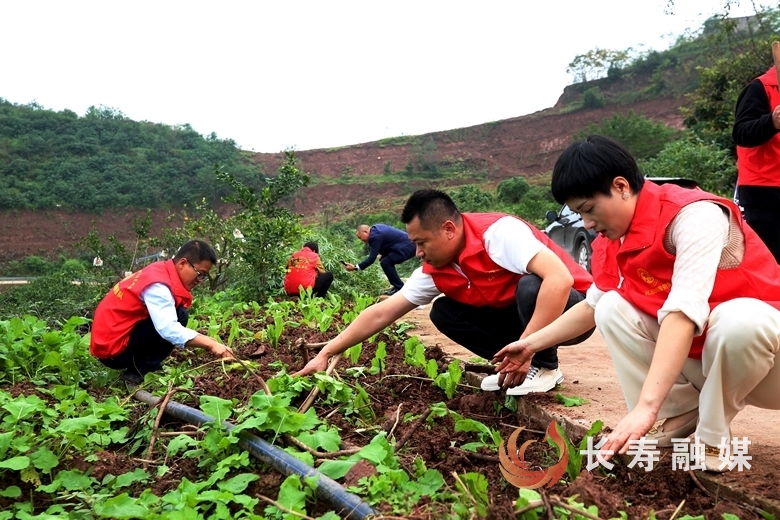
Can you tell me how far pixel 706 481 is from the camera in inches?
82.1

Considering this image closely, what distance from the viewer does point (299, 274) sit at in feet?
26.7

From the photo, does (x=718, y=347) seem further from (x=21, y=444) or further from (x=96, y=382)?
(x=96, y=382)

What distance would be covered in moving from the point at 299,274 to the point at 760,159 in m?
5.67

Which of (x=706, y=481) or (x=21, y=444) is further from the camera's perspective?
(x=21, y=444)

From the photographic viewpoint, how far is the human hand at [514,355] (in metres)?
2.61

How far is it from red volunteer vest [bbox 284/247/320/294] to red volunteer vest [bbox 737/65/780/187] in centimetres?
548

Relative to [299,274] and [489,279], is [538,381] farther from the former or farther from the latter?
[299,274]

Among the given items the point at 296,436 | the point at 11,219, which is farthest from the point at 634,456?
the point at 11,219

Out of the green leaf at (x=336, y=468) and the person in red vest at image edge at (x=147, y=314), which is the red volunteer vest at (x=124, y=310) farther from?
the green leaf at (x=336, y=468)

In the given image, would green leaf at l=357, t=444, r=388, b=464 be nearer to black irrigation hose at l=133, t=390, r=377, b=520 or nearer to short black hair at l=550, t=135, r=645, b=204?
black irrigation hose at l=133, t=390, r=377, b=520

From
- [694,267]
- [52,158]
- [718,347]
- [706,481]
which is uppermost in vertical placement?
[52,158]

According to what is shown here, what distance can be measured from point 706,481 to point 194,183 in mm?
46748

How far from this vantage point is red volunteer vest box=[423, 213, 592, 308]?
3164 mm

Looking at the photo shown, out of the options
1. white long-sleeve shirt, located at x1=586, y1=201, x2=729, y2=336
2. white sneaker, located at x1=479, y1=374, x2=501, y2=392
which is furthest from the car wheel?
white long-sleeve shirt, located at x1=586, y1=201, x2=729, y2=336
